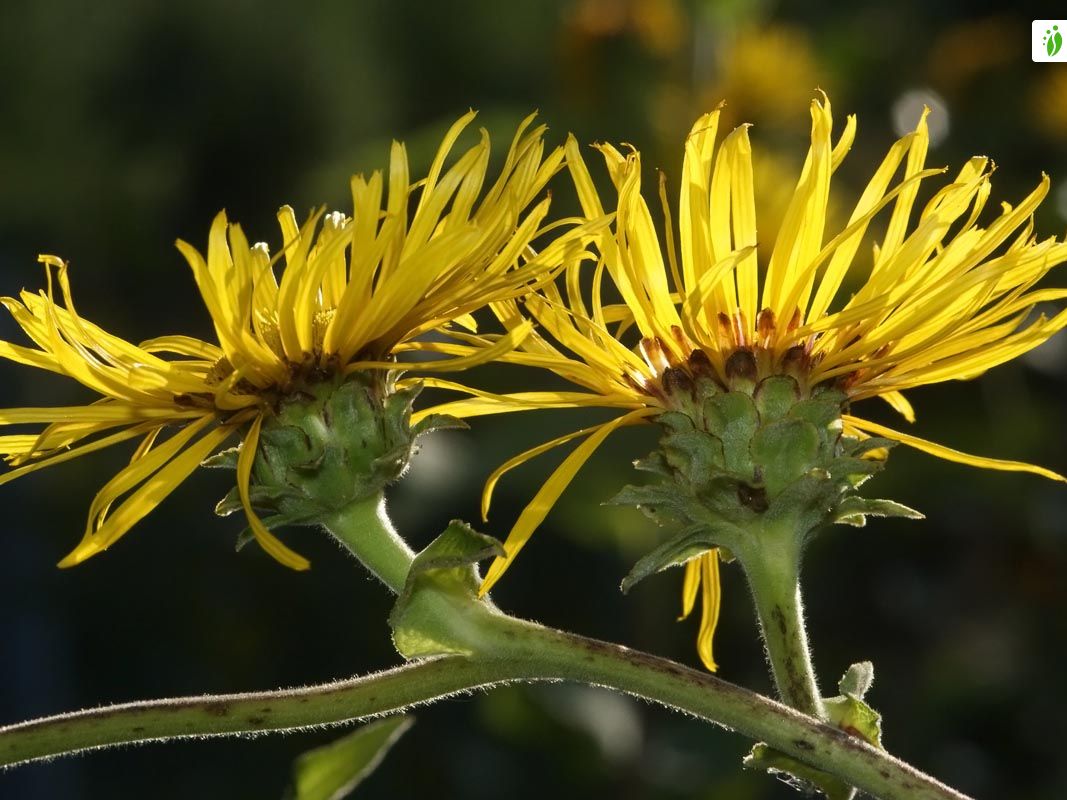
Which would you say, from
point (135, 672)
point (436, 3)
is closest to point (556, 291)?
point (135, 672)

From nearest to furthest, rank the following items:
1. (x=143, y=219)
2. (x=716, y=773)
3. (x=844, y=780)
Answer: (x=844, y=780) < (x=716, y=773) < (x=143, y=219)

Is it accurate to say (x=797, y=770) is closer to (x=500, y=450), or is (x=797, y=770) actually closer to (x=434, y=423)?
(x=434, y=423)

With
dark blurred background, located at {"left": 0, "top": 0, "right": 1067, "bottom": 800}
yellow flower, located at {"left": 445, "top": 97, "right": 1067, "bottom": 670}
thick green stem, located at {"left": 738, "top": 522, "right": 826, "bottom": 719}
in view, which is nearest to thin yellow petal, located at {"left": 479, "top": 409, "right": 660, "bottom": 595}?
yellow flower, located at {"left": 445, "top": 97, "right": 1067, "bottom": 670}

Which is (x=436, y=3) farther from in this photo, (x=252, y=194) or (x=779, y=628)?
(x=779, y=628)

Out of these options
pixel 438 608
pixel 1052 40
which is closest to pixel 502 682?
pixel 438 608

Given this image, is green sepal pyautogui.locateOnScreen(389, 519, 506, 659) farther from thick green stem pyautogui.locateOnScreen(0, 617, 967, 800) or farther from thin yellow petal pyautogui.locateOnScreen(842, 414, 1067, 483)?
thin yellow petal pyautogui.locateOnScreen(842, 414, 1067, 483)

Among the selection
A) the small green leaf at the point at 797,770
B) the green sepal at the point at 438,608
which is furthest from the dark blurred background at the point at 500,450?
the small green leaf at the point at 797,770

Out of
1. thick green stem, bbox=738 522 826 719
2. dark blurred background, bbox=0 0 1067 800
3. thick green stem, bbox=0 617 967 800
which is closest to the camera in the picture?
thick green stem, bbox=0 617 967 800
